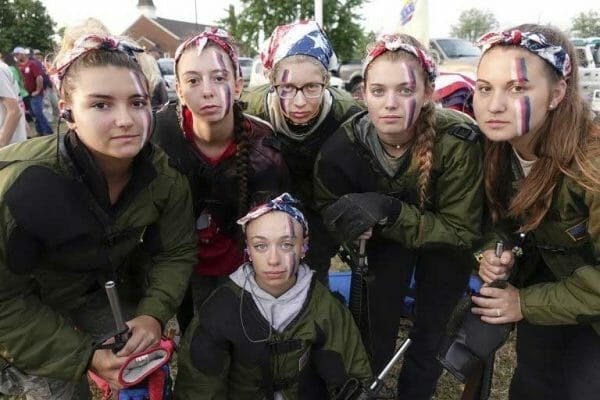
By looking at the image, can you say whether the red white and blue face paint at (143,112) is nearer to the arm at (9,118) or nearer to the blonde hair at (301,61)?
the blonde hair at (301,61)

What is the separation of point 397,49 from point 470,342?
4.68ft

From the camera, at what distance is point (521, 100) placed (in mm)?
1934

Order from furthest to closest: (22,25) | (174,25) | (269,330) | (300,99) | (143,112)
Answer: (174,25) < (22,25) < (300,99) < (269,330) < (143,112)

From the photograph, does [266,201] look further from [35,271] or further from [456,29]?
[456,29]

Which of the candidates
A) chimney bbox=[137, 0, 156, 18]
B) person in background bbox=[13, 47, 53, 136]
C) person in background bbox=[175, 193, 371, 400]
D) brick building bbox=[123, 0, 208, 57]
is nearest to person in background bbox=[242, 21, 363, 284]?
person in background bbox=[175, 193, 371, 400]

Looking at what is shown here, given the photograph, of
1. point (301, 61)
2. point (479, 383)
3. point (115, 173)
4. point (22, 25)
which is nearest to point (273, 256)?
point (115, 173)

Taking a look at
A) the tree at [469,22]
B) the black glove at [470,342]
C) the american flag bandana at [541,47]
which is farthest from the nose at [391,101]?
the tree at [469,22]

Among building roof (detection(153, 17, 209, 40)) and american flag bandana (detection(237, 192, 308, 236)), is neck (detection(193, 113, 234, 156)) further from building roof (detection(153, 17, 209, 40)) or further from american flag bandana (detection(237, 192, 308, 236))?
building roof (detection(153, 17, 209, 40))

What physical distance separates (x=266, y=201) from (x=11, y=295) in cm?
122

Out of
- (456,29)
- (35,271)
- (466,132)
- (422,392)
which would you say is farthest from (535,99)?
(456,29)

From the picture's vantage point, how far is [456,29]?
5700cm

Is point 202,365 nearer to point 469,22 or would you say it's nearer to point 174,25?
point 469,22

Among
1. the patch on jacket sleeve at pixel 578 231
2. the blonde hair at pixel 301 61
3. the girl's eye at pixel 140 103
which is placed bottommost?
the patch on jacket sleeve at pixel 578 231

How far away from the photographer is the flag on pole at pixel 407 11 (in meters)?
8.15
